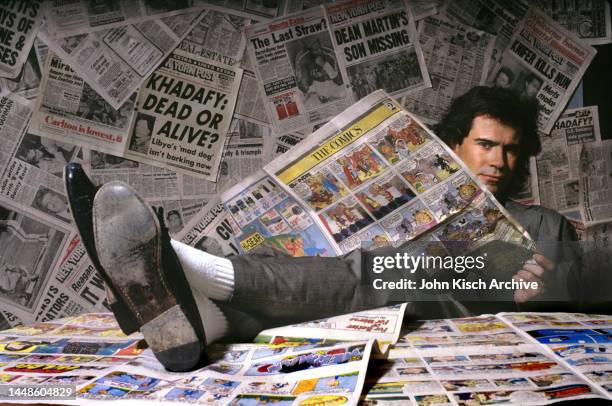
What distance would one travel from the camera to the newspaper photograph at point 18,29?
121cm

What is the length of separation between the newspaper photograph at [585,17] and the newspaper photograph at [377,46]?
0.29m

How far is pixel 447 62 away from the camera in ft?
3.95

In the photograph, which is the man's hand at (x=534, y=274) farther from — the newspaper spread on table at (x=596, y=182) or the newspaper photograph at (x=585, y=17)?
the newspaper photograph at (x=585, y=17)

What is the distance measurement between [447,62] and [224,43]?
0.47m

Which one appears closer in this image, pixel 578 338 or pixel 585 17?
pixel 578 338

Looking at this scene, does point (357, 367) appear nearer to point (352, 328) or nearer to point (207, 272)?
point (352, 328)

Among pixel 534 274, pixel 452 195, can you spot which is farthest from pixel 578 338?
pixel 452 195

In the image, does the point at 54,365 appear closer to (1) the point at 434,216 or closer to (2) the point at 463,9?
(1) the point at 434,216

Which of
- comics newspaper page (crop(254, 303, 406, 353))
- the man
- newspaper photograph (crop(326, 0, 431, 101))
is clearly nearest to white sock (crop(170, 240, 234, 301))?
the man

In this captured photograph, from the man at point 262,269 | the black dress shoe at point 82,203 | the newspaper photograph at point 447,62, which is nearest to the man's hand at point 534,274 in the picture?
the man at point 262,269

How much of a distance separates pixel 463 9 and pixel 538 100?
251 millimetres

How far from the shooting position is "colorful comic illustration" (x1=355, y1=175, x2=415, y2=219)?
1.18m

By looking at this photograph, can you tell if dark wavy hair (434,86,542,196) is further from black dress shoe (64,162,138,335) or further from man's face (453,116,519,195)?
black dress shoe (64,162,138,335)

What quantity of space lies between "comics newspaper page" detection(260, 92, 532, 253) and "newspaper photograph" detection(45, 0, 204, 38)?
1.34 ft
